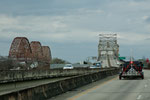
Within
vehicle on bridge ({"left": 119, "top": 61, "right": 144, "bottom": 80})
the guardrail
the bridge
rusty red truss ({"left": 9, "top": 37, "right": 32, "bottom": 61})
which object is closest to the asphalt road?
the bridge

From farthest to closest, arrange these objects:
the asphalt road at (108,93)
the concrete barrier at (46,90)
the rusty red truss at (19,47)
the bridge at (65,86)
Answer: the rusty red truss at (19,47), the asphalt road at (108,93), the bridge at (65,86), the concrete barrier at (46,90)

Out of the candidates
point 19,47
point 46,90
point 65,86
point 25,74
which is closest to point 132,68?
point 25,74

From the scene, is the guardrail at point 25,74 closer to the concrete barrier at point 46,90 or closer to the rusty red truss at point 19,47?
the concrete barrier at point 46,90

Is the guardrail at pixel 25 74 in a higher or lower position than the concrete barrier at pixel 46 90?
higher

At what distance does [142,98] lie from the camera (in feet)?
53.6

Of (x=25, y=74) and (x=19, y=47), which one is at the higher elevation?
(x=19, y=47)

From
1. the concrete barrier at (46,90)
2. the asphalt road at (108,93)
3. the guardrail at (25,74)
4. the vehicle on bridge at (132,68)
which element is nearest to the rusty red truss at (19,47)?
the guardrail at (25,74)

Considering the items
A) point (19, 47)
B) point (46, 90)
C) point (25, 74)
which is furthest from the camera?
point (19, 47)

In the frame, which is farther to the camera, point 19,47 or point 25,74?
point 19,47

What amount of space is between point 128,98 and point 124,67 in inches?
721

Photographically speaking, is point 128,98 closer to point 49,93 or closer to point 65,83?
point 49,93

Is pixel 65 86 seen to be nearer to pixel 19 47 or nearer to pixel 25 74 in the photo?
pixel 25 74

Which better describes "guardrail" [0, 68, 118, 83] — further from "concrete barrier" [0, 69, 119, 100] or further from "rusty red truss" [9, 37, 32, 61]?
"rusty red truss" [9, 37, 32, 61]

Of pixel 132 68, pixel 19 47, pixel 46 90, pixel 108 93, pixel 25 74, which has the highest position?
pixel 19 47
